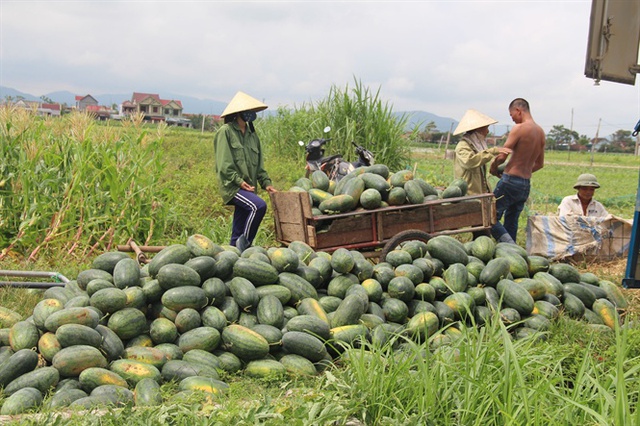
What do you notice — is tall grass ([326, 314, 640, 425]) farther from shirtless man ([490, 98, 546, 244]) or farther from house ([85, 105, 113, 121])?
house ([85, 105, 113, 121])

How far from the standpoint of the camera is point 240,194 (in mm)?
7168

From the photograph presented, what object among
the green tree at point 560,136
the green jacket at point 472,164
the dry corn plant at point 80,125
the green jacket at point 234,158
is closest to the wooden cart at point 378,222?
the green jacket at point 234,158

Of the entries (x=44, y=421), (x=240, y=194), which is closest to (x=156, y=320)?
(x=44, y=421)

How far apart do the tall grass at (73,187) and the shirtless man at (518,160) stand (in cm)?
449

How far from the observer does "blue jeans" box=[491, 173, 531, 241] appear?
7.97m

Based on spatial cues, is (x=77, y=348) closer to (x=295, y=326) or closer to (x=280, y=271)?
(x=295, y=326)

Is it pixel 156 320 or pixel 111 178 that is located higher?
pixel 111 178

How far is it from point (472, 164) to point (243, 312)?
Result: 4.23 m

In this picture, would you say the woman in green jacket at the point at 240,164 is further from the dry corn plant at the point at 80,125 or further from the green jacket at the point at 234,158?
the dry corn plant at the point at 80,125

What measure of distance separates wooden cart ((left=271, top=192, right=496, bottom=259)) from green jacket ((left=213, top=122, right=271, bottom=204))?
469 millimetres

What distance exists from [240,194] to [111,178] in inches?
70.2

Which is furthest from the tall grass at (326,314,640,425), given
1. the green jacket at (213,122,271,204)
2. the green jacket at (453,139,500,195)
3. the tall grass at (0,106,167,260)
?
the tall grass at (0,106,167,260)

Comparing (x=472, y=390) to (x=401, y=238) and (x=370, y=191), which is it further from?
(x=370, y=191)

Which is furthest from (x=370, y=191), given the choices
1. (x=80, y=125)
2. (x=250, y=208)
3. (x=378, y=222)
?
(x=80, y=125)
